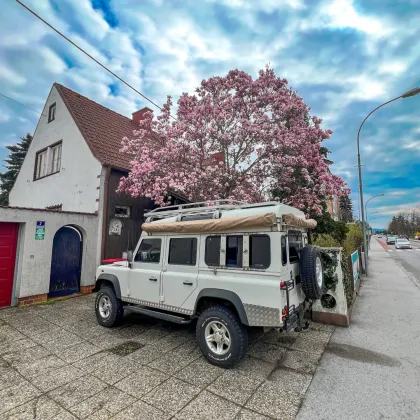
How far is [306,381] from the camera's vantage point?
3.35 m

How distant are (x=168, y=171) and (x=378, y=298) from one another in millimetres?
8261

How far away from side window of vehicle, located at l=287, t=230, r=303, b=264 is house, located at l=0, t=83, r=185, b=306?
245 inches

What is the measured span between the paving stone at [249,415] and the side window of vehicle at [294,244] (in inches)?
78.8

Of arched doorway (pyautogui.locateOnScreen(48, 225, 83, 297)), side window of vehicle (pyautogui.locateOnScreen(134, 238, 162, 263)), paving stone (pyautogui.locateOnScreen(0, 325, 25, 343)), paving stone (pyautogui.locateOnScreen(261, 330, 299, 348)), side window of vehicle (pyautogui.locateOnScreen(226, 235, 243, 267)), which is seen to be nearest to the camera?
side window of vehicle (pyautogui.locateOnScreen(226, 235, 243, 267))

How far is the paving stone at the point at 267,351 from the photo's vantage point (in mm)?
4008

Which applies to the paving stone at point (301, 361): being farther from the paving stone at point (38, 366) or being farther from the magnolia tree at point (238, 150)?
the magnolia tree at point (238, 150)

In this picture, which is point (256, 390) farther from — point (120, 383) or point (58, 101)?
point (58, 101)

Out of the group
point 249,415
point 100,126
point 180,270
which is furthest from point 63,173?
point 249,415

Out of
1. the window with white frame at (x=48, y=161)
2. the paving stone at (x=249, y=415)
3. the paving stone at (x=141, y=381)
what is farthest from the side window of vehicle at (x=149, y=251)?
the window with white frame at (x=48, y=161)

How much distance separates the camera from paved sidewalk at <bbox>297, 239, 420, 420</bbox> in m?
2.80

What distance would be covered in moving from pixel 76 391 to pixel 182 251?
2.40m

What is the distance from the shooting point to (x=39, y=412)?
108 inches

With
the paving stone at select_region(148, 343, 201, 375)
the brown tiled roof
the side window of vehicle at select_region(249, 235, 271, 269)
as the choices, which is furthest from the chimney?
the paving stone at select_region(148, 343, 201, 375)

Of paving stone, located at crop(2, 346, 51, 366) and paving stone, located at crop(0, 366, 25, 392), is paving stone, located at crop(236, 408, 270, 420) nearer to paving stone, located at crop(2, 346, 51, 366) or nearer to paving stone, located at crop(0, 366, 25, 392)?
paving stone, located at crop(0, 366, 25, 392)
